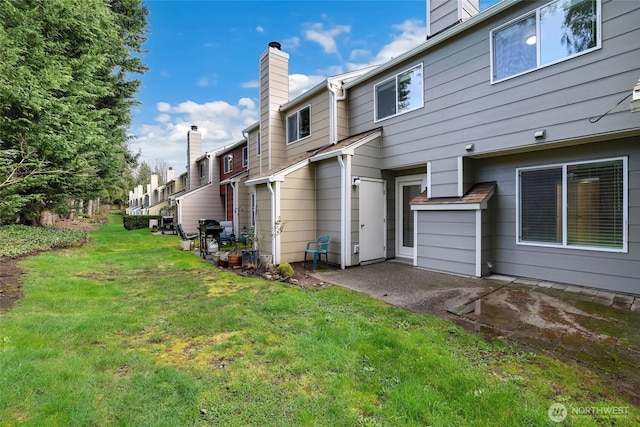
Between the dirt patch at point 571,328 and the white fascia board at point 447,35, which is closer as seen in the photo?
the dirt patch at point 571,328

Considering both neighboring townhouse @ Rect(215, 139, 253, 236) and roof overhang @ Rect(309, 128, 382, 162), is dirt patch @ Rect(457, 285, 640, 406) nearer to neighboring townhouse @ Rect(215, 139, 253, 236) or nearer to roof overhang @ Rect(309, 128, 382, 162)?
roof overhang @ Rect(309, 128, 382, 162)

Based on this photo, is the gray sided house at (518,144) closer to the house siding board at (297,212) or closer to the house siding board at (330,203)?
the house siding board at (330,203)

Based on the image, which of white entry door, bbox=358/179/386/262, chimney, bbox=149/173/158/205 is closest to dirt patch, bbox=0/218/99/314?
white entry door, bbox=358/179/386/262

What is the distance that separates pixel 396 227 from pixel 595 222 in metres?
Result: 4.14

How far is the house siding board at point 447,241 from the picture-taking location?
6031 millimetres

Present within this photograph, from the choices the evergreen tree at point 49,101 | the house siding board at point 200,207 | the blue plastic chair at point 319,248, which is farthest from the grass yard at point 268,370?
the house siding board at point 200,207

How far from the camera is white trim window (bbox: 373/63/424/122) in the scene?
23.1 ft

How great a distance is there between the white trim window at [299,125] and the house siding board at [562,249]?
5.52m

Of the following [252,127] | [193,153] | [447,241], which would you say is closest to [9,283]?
[447,241]

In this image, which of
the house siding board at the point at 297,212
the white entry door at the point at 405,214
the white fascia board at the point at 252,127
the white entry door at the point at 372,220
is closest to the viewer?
the white entry door at the point at 372,220

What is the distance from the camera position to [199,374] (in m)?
2.65

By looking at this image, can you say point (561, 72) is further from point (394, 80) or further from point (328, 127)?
point (328, 127)

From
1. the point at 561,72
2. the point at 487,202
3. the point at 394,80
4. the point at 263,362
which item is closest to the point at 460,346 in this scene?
the point at 263,362

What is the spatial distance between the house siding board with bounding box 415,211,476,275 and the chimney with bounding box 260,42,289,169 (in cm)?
611
